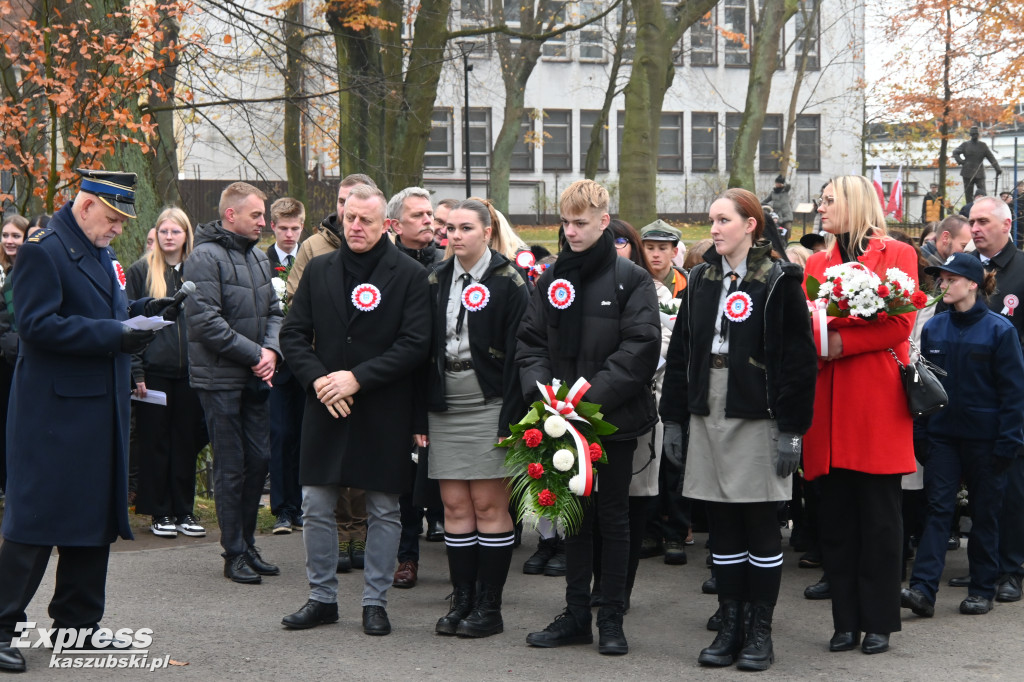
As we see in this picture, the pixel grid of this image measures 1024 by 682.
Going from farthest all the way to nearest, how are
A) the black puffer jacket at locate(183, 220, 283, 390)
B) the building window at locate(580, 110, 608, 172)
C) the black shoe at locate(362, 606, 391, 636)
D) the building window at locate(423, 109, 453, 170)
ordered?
1. the building window at locate(580, 110, 608, 172)
2. the building window at locate(423, 109, 453, 170)
3. the black puffer jacket at locate(183, 220, 283, 390)
4. the black shoe at locate(362, 606, 391, 636)

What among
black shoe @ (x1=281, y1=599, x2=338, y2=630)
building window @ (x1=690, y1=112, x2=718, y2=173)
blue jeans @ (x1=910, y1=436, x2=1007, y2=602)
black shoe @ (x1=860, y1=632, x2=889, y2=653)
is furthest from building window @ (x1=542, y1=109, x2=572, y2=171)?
black shoe @ (x1=860, y1=632, x2=889, y2=653)

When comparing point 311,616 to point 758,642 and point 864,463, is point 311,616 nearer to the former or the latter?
point 758,642

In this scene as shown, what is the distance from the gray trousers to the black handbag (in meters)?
2.73

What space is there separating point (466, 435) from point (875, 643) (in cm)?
235

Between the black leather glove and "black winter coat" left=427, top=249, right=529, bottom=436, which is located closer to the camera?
the black leather glove

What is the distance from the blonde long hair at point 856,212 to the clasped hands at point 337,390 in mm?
2669

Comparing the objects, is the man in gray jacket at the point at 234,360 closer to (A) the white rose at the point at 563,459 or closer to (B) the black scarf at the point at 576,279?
(B) the black scarf at the point at 576,279

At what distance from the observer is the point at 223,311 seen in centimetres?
750

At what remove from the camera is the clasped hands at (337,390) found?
628cm

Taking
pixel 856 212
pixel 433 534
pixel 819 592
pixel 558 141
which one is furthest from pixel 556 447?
pixel 558 141

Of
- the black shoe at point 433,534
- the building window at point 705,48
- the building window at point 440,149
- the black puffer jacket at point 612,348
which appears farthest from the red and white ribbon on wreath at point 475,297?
the building window at point 705,48

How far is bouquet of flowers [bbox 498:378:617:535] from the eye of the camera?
577 cm

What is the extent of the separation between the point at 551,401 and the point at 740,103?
145 feet

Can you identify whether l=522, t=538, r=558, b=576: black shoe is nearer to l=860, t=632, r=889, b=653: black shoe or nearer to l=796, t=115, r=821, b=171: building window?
l=860, t=632, r=889, b=653: black shoe
